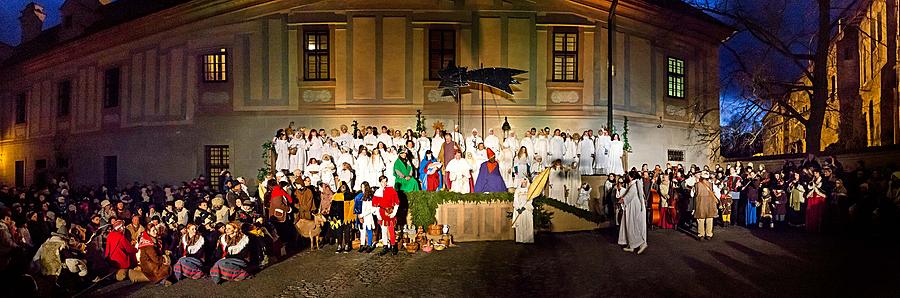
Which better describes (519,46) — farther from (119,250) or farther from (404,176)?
(119,250)

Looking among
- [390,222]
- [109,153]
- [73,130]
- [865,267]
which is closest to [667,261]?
[865,267]

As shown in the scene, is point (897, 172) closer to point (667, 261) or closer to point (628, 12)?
point (667, 261)

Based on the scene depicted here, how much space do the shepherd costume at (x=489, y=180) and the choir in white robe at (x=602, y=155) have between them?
5.62m

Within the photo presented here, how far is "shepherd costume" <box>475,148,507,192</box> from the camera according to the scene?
15500 mm

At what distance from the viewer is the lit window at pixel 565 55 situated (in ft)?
73.8

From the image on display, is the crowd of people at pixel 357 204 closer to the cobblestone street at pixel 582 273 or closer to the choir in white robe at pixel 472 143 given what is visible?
the choir in white robe at pixel 472 143

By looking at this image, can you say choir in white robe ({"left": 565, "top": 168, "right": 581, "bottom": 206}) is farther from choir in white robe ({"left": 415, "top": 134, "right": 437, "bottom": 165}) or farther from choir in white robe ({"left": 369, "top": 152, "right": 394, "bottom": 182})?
choir in white robe ({"left": 369, "top": 152, "right": 394, "bottom": 182})

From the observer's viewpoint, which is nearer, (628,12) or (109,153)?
(628,12)

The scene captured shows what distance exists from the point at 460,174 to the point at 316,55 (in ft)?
30.1

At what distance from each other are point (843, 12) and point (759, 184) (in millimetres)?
10613

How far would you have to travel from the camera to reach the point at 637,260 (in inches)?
438

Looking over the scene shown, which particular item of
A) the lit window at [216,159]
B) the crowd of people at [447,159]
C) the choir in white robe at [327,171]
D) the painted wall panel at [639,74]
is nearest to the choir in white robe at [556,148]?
the crowd of people at [447,159]

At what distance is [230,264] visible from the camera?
984cm

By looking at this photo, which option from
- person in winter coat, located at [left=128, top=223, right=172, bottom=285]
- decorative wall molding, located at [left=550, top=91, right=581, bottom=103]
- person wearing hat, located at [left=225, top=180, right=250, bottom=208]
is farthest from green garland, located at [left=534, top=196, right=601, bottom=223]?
person in winter coat, located at [left=128, top=223, right=172, bottom=285]
